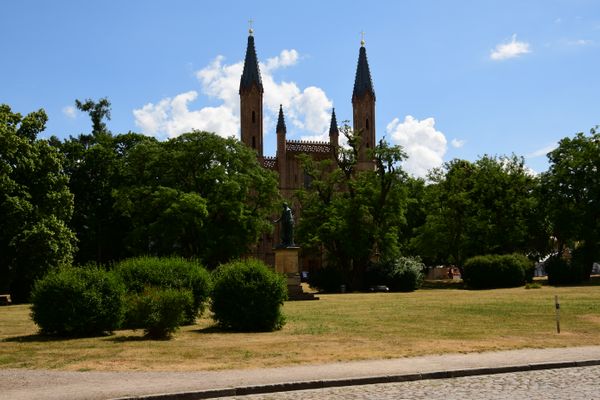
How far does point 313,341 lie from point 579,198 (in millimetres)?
40039

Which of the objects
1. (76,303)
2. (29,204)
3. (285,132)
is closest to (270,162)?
(285,132)

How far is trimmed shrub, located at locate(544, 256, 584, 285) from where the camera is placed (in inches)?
1741

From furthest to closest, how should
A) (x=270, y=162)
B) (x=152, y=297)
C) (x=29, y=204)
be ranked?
(x=270, y=162) < (x=29, y=204) < (x=152, y=297)

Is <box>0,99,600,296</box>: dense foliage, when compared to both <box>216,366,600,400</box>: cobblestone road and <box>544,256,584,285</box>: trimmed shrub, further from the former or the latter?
<box>216,366,600,400</box>: cobblestone road

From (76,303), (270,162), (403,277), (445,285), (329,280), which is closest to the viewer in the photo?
(76,303)

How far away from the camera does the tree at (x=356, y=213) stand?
45625 millimetres

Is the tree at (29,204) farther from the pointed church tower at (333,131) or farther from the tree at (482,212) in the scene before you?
the pointed church tower at (333,131)

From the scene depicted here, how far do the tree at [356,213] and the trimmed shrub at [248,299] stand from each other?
26492 mm

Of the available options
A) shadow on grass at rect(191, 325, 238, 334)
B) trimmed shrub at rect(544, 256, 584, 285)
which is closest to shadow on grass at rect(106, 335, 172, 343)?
shadow on grass at rect(191, 325, 238, 334)

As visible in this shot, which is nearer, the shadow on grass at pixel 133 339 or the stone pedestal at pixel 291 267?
the shadow on grass at pixel 133 339

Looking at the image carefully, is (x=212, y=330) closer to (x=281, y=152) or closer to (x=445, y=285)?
(x=445, y=285)

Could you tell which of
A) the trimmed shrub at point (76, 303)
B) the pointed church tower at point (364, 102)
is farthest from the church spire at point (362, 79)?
the trimmed shrub at point (76, 303)

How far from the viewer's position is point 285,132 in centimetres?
9106

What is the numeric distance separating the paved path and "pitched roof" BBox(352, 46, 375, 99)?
80858mm
